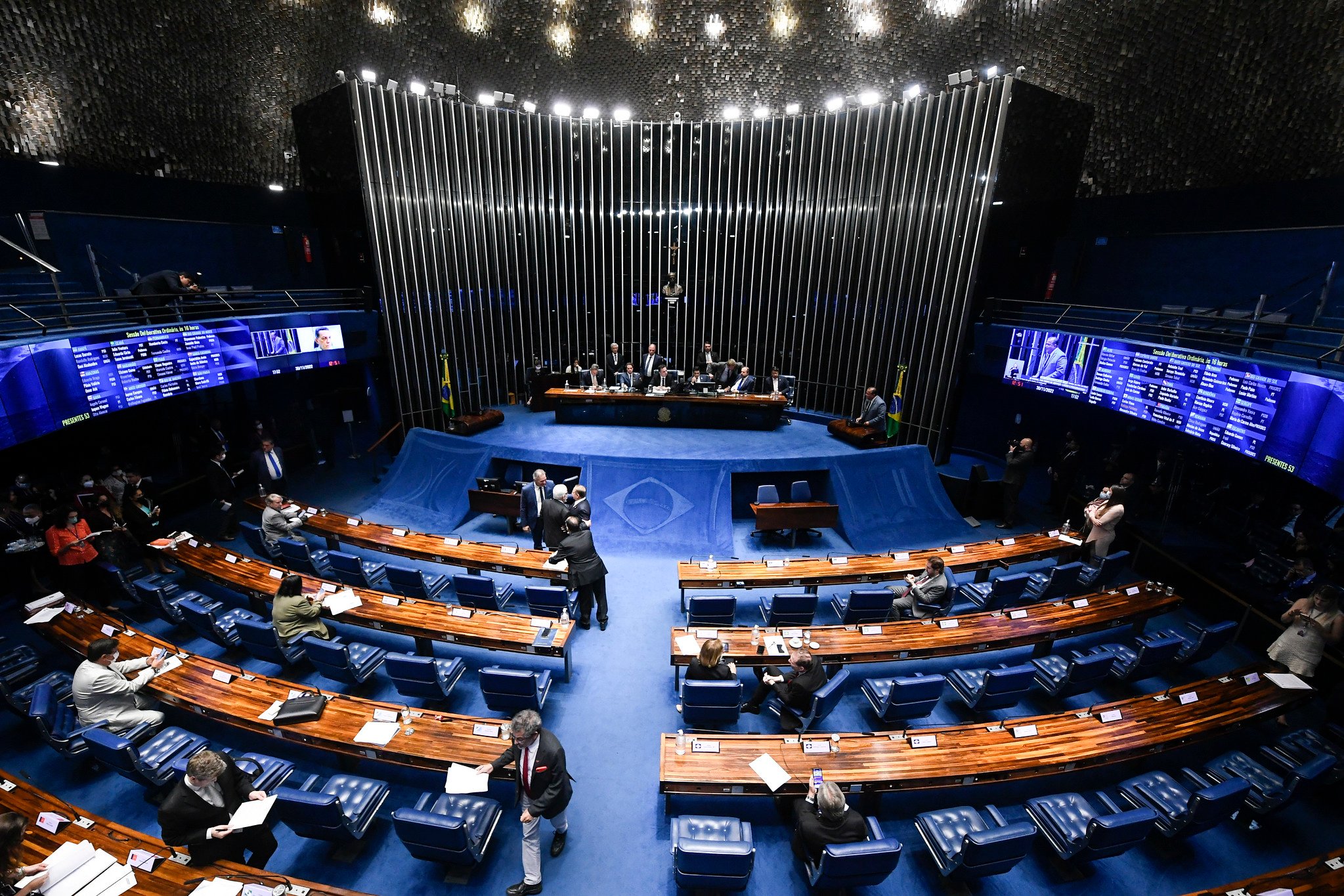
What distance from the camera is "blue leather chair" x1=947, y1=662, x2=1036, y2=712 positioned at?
5.41m

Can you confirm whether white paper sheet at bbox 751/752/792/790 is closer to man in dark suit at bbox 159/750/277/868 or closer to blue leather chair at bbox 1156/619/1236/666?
man in dark suit at bbox 159/750/277/868

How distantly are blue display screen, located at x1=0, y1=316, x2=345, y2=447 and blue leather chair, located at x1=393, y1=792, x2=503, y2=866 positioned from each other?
21.3ft

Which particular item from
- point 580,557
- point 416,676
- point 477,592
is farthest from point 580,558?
point 416,676

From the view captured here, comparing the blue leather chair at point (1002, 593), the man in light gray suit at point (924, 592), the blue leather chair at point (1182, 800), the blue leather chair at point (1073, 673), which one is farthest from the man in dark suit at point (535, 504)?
the blue leather chair at point (1182, 800)

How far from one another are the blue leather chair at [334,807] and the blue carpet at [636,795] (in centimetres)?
39

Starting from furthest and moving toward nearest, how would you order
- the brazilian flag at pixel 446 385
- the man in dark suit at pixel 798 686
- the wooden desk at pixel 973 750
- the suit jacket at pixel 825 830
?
the brazilian flag at pixel 446 385
the man in dark suit at pixel 798 686
the wooden desk at pixel 973 750
the suit jacket at pixel 825 830

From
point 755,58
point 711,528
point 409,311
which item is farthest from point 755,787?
point 755,58

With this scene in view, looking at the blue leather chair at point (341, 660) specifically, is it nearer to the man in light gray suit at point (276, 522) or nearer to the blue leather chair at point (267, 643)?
the blue leather chair at point (267, 643)

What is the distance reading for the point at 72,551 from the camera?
282 inches

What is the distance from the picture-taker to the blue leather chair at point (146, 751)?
4.27 meters

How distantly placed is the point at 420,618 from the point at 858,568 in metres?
5.66

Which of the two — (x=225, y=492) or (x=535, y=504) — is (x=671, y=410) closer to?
(x=535, y=504)

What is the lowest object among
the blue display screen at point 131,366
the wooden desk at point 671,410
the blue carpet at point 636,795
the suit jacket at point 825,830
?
the blue carpet at point 636,795

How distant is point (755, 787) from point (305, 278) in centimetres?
1576
